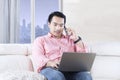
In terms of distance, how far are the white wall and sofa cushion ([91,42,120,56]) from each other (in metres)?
0.43

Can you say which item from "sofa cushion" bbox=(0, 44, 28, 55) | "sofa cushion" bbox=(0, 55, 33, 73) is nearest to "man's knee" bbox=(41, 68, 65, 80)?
"sofa cushion" bbox=(0, 55, 33, 73)

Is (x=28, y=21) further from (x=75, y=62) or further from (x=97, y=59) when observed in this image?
(x=75, y=62)

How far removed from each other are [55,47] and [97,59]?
0.61 m

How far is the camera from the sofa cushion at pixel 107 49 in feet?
9.36

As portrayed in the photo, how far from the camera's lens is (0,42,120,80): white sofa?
267 cm

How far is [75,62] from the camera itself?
7.25 ft

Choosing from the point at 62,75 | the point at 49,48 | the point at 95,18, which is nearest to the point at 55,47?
the point at 49,48

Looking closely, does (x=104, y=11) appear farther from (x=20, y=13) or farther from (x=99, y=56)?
(x=20, y=13)

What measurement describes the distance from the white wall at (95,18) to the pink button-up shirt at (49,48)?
2.77 ft

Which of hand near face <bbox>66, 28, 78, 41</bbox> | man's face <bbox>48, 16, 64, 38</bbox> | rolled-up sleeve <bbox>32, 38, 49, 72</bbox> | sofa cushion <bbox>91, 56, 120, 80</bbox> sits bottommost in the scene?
sofa cushion <bbox>91, 56, 120, 80</bbox>

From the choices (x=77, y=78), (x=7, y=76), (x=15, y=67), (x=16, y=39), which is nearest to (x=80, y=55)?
(x=77, y=78)

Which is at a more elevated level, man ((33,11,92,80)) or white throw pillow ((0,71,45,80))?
man ((33,11,92,80))

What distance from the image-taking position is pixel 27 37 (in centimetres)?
405

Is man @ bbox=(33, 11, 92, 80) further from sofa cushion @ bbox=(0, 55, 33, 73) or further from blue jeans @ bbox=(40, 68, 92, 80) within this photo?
sofa cushion @ bbox=(0, 55, 33, 73)
